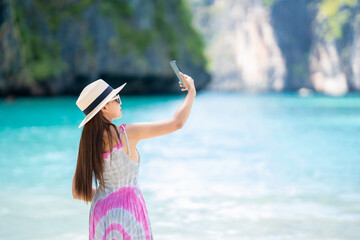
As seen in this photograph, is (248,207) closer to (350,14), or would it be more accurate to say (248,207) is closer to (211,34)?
(350,14)

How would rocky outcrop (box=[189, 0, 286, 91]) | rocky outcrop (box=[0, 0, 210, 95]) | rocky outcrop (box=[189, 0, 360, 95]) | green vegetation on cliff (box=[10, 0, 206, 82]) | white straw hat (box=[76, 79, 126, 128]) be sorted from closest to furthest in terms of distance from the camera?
1. white straw hat (box=[76, 79, 126, 128])
2. rocky outcrop (box=[0, 0, 210, 95])
3. green vegetation on cliff (box=[10, 0, 206, 82])
4. rocky outcrop (box=[189, 0, 360, 95])
5. rocky outcrop (box=[189, 0, 286, 91])

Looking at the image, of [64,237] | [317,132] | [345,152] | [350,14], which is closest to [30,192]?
[64,237]

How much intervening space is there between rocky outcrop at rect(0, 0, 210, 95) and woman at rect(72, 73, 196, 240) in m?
26.4

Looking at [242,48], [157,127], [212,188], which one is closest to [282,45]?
[242,48]

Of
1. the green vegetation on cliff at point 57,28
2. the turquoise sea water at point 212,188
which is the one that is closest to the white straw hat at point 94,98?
the turquoise sea water at point 212,188

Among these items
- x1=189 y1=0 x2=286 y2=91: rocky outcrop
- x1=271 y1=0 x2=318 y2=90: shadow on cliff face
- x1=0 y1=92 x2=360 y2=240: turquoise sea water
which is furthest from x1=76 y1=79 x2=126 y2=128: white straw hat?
x1=189 y1=0 x2=286 y2=91: rocky outcrop

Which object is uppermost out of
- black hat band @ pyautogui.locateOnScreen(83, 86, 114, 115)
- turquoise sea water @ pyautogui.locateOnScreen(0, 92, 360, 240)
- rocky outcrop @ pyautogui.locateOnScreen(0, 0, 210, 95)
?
rocky outcrop @ pyautogui.locateOnScreen(0, 0, 210, 95)

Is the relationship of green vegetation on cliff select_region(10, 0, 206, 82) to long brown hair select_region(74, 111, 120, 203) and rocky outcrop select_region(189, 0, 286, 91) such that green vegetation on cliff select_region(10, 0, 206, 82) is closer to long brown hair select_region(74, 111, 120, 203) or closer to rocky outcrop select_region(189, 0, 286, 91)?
long brown hair select_region(74, 111, 120, 203)

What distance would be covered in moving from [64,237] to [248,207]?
2.18m

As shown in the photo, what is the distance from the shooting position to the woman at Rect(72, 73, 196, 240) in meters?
2.38

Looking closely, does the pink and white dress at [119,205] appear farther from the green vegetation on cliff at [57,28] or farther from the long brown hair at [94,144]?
the green vegetation on cliff at [57,28]

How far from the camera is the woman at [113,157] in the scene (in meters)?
2.38

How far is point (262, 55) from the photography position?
95.8m

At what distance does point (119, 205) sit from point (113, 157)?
9.6 inches
